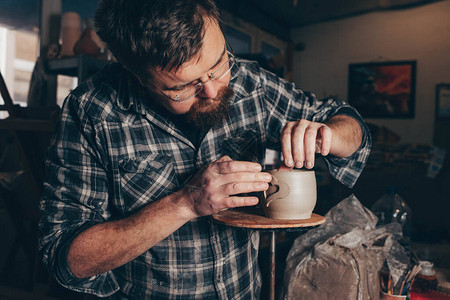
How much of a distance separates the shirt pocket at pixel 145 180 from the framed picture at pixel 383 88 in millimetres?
4843

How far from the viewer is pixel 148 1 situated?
0.88 metres

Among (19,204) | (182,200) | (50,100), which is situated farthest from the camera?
(50,100)

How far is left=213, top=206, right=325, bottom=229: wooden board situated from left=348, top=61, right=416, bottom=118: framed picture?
189 inches

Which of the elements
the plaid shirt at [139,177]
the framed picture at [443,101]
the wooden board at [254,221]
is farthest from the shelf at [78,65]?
the framed picture at [443,101]

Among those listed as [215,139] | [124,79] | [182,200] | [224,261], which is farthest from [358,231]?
[124,79]

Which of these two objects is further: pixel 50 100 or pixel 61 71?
pixel 50 100

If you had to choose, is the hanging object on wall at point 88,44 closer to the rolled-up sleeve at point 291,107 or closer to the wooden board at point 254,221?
the rolled-up sleeve at point 291,107

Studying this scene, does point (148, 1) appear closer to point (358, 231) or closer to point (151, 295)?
point (151, 295)

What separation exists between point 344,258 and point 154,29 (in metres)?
0.86

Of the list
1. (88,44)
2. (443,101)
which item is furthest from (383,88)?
(88,44)

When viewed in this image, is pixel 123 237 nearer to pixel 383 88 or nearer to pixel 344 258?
pixel 344 258

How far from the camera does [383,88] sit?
5199 millimetres

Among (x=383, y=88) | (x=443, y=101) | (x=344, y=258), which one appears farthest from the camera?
(x=383, y=88)

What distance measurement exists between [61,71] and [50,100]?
0.28 metres
